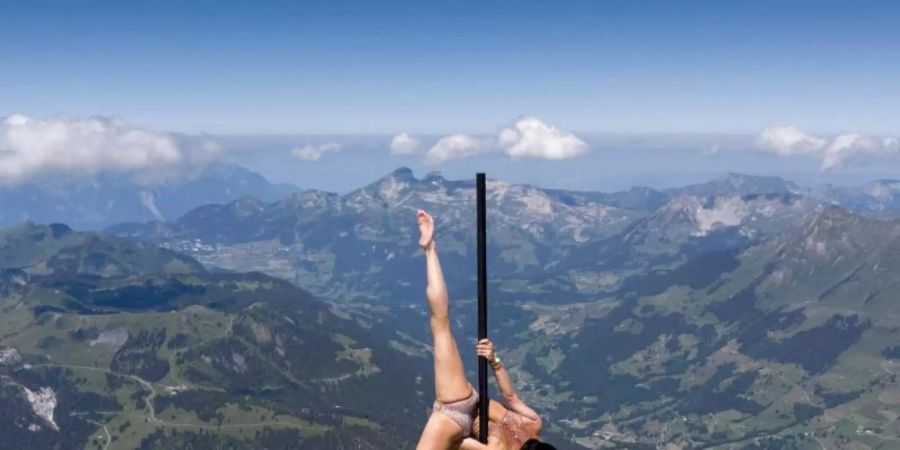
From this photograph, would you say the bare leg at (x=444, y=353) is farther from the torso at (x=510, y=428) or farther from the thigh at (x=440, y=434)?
the torso at (x=510, y=428)

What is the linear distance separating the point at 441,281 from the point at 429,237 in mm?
660

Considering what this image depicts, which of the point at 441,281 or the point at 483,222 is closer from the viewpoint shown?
the point at 441,281

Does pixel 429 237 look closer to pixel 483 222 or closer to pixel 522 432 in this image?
pixel 483 222

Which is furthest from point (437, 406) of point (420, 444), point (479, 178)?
point (479, 178)

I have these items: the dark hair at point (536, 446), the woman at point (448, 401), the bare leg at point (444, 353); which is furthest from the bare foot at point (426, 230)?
the dark hair at point (536, 446)

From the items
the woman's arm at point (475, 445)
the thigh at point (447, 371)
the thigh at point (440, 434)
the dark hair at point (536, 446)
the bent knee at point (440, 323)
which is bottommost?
the woman's arm at point (475, 445)

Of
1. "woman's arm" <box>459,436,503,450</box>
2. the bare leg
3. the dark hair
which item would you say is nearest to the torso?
"woman's arm" <box>459,436,503,450</box>

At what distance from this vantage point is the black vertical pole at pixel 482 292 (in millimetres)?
10211

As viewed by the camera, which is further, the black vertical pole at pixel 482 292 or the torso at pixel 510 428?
the torso at pixel 510 428

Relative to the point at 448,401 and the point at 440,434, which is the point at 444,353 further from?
the point at 440,434

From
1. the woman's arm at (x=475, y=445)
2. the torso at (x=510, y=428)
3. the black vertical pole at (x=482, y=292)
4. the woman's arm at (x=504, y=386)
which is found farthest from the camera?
the woman's arm at (x=504, y=386)

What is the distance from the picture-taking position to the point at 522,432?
1059 cm

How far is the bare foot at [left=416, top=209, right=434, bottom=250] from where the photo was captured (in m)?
10.5

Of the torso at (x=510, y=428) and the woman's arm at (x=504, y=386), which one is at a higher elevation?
the woman's arm at (x=504, y=386)
